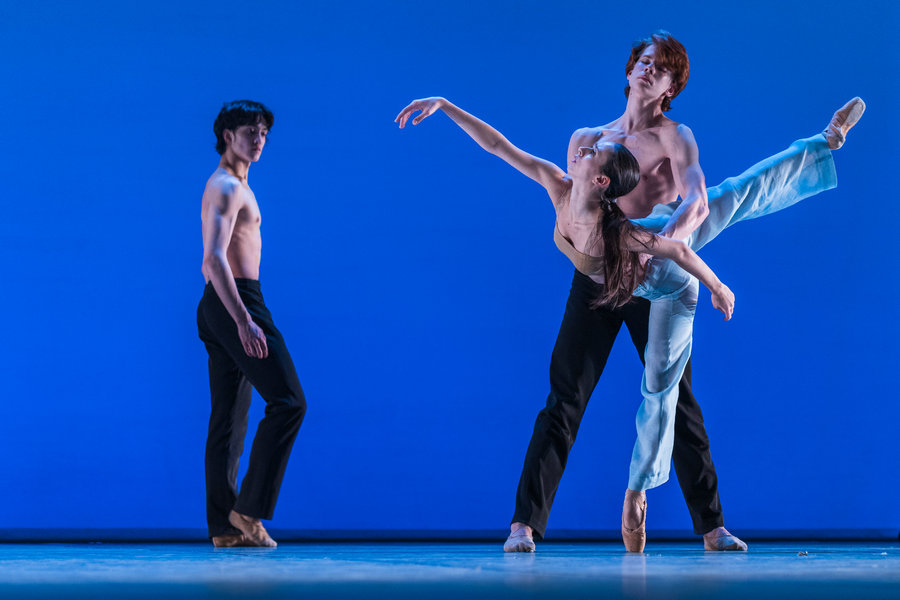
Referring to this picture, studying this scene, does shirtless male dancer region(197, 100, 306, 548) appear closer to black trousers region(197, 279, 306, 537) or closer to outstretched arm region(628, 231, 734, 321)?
black trousers region(197, 279, 306, 537)

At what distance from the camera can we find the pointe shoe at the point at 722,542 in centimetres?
261

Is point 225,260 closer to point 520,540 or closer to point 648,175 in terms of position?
point 520,540

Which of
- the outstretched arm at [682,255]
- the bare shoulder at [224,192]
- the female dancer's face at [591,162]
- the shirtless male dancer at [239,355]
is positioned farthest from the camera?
the bare shoulder at [224,192]

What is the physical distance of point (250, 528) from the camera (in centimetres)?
264

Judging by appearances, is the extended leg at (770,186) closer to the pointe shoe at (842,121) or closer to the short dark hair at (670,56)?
the pointe shoe at (842,121)

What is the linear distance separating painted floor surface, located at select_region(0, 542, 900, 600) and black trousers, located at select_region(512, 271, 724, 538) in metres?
0.42

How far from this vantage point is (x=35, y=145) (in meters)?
3.49

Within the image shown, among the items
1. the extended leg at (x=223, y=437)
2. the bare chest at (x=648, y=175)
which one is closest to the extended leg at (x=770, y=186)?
the bare chest at (x=648, y=175)

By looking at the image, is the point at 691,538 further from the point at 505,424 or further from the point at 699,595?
the point at 699,595

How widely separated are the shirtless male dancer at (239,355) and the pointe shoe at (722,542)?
1.16m

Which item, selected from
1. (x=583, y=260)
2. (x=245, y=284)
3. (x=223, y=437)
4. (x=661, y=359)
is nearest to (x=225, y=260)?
(x=245, y=284)

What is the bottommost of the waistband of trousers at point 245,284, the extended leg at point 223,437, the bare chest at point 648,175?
the extended leg at point 223,437

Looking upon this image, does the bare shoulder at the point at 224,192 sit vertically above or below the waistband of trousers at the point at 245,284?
above

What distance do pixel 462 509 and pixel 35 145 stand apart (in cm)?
199
